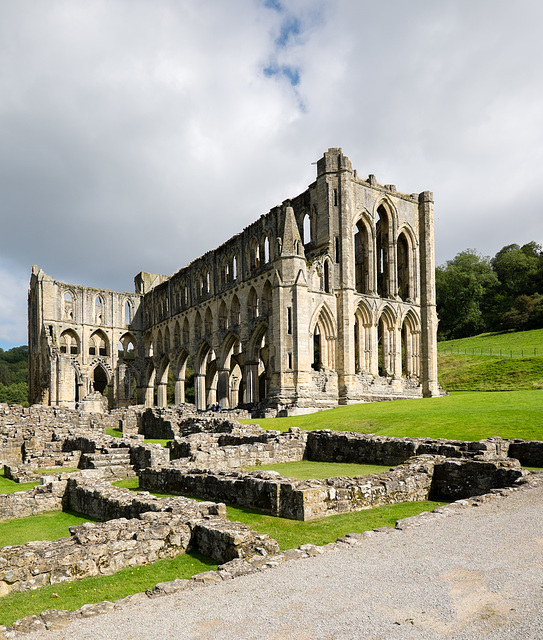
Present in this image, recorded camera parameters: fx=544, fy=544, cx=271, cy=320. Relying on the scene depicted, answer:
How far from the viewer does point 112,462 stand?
55.1 ft

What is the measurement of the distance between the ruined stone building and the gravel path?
84.3ft

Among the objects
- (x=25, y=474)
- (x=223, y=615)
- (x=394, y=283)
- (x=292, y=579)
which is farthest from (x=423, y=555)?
(x=394, y=283)

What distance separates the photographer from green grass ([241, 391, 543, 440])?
16.9m

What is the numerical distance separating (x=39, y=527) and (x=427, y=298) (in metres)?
35.8

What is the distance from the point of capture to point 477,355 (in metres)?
51.9

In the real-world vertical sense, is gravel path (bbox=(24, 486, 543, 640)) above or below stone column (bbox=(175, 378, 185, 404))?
above

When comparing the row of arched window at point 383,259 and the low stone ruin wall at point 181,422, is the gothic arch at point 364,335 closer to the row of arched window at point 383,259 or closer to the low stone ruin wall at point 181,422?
the row of arched window at point 383,259

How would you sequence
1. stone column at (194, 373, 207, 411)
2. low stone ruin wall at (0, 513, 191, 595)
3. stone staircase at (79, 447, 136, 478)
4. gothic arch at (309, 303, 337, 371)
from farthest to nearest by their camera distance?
stone column at (194, 373, 207, 411) → gothic arch at (309, 303, 337, 371) → stone staircase at (79, 447, 136, 478) → low stone ruin wall at (0, 513, 191, 595)

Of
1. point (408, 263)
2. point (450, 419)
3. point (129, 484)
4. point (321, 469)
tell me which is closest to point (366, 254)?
point (408, 263)

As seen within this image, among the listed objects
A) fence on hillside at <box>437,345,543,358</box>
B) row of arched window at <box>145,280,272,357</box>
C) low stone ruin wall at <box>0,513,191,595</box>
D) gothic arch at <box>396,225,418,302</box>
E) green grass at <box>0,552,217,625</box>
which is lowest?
green grass at <box>0,552,217,625</box>

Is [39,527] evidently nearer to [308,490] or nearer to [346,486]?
[308,490]

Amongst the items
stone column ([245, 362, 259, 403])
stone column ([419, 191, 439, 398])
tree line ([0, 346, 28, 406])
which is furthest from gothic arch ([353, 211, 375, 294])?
tree line ([0, 346, 28, 406])

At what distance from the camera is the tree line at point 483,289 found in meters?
68.4

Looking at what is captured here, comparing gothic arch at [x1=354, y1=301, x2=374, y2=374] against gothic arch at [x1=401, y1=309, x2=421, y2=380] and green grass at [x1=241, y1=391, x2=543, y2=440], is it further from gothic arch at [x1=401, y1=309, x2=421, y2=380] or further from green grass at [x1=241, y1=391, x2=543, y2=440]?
green grass at [x1=241, y1=391, x2=543, y2=440]
